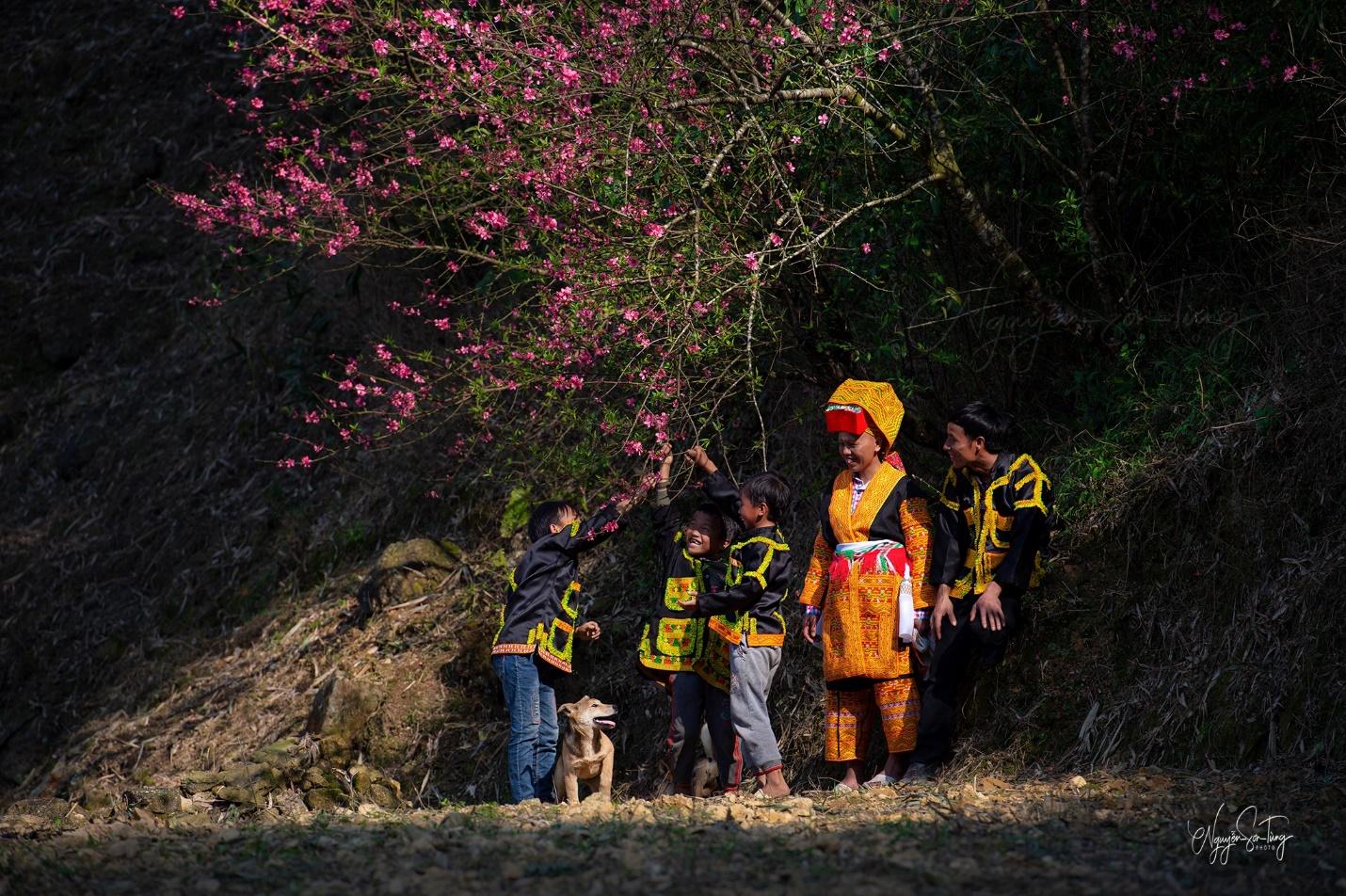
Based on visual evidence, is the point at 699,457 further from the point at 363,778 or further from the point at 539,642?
the point at 363,778

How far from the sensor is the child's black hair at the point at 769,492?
6461 mm

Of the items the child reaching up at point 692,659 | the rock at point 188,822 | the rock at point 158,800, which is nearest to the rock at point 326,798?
the rock at point 158,800

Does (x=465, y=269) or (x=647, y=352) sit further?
(x=465, y=269)

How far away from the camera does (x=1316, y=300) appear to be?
6148mm

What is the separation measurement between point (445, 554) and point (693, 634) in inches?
121

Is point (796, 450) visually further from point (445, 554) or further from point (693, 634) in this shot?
point (445, 554)

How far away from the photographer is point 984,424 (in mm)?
6078

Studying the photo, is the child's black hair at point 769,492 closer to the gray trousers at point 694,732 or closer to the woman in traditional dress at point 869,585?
the woman in traditional dress at point 869,585

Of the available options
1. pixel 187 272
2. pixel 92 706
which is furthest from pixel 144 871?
pixel 187 272

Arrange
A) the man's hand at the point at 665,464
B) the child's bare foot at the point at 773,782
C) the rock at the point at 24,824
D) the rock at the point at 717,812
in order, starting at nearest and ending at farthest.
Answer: the rock at the point at 717,812 → the rock at the point at 24,824 → the child's bare foot at the point at 773,782 → the man's hand at the point at 665,464

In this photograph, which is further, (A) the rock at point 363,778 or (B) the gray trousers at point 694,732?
(A) the rock at point 363,778

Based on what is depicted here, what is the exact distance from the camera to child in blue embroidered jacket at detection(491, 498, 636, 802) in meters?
7.01

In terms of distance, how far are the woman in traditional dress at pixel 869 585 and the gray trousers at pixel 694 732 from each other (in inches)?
21.9

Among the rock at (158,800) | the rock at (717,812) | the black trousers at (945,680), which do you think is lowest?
the rock at (158,800)
